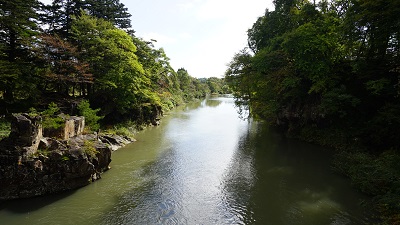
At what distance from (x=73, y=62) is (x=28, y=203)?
12198 mm

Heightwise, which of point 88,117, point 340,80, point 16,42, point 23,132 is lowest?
point 88,117

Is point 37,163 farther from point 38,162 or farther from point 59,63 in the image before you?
point 59,63

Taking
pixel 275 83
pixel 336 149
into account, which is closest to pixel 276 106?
pixel 275 83

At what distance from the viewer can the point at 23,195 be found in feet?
34.8

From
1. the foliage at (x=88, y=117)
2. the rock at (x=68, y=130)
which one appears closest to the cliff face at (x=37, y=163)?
the rock at (x=68, y=130)

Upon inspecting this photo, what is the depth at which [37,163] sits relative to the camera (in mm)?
10859

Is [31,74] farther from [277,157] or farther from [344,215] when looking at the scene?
[344,215]

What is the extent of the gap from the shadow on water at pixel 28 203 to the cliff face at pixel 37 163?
11.6 inches

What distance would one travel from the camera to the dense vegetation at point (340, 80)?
13.3m

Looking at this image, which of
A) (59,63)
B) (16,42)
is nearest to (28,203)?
(59,63)

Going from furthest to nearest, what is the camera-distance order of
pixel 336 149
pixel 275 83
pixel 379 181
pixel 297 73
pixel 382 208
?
1. pixel 275 83
2. pixel 297 73
3. pixel 336 149
4. pixel 379 181
5. pixel 382 208

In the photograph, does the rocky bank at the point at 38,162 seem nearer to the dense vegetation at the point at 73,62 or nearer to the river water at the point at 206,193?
the river water at the point at 206,193

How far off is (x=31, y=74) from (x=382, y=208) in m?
22.4

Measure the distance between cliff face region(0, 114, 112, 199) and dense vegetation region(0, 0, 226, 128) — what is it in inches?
240
